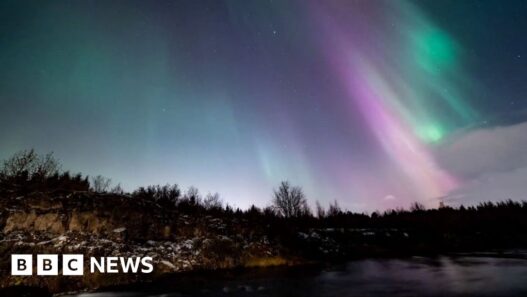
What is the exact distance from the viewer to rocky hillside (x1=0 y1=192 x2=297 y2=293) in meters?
15.1

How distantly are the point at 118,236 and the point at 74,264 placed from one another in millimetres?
3914

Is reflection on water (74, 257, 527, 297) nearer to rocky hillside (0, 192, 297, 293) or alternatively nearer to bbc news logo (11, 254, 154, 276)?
bbc news logo (11, 254, 154, 276)

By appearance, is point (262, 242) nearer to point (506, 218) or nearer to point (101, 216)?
point (101, 216)

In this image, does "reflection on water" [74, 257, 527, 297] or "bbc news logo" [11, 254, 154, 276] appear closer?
"reflection on water" [74, 257, 527, 297]

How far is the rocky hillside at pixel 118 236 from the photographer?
49.5 feet

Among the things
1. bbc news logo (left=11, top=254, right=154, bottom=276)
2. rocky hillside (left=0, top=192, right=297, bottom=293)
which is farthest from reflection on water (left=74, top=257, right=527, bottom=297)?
rocky hillside (left=0, top=192, right=297, bottom=293)

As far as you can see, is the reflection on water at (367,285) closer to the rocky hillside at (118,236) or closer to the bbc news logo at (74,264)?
the bbc news logo at (74,264)

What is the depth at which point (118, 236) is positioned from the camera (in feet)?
61.1

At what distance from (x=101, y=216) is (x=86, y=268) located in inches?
198

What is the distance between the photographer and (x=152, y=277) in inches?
649

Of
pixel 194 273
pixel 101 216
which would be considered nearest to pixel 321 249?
pixel 194 273

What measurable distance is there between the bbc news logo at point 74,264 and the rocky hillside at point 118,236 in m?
0.30

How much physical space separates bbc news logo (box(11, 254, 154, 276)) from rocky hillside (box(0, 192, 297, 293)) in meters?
0.30

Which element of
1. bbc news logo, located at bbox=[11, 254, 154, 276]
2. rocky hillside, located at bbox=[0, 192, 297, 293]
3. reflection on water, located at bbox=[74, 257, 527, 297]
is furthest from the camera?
rocky hillside, located at bbox=[0, 192, 297, 293]
